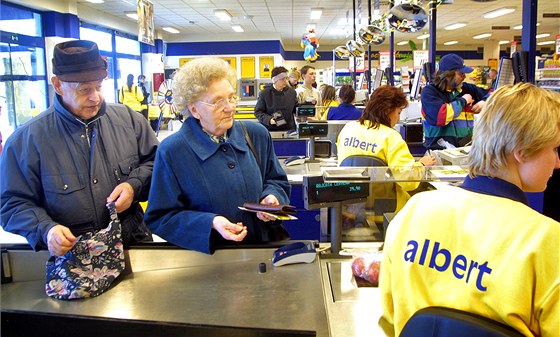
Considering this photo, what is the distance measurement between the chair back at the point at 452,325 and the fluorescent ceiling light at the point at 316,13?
13323 millimetres

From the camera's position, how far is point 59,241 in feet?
5.26

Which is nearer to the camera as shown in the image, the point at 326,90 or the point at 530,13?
the point at 530,13

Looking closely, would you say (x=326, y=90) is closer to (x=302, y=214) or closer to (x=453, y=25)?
(x=302, y=214)

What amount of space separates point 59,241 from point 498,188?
4.36 ft

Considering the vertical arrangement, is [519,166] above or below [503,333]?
above

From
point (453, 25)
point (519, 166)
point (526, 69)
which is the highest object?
point (453, 25)

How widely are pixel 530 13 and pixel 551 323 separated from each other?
3188mm

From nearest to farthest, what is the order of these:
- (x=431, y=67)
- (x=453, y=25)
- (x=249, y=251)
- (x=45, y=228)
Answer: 1. (x=45, y=228)
2. (x=249, y=251)
3. (x=431, y=67)
4. (x=453, y=25)

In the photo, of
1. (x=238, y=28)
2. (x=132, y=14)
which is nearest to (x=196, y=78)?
(x=132, y=14)

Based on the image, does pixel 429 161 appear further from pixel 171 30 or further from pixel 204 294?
pixel 171 30

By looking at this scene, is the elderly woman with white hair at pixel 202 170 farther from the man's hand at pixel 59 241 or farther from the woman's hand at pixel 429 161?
the woman's hand at pixel 429 161

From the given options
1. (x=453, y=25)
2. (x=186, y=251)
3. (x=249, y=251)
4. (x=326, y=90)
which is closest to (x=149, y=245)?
(x=186, y=251)

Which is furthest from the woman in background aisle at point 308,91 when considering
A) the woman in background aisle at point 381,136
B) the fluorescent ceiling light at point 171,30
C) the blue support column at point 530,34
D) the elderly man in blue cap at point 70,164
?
the fluorescent ceiling light at point 171,30

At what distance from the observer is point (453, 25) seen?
17.6 metres
